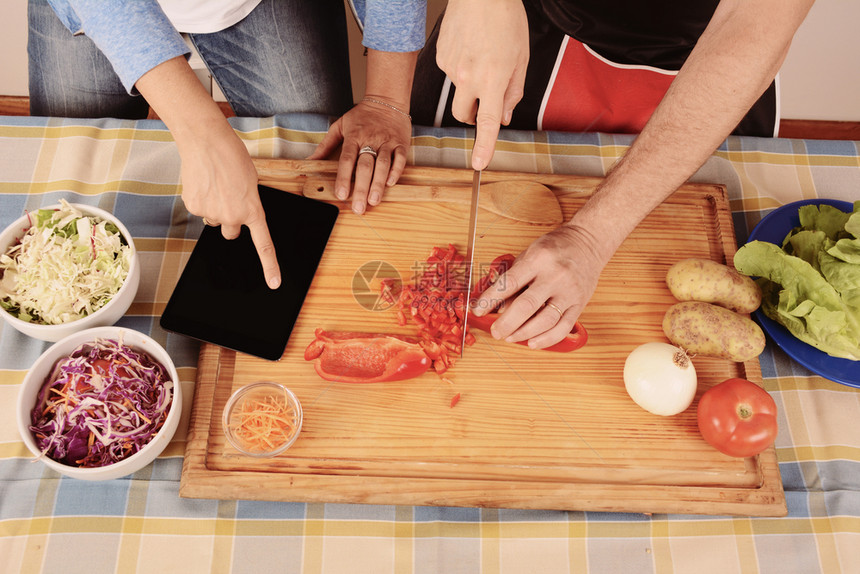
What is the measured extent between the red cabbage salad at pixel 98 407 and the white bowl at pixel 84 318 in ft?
0.19

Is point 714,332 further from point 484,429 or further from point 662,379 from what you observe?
point 484,429

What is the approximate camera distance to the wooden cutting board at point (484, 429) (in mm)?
1223

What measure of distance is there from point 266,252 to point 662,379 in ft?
3.15

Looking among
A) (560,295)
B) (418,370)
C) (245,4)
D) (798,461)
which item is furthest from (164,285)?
(798,461)

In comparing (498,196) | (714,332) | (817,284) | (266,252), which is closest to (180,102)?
(266,252)

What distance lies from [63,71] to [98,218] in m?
0.65

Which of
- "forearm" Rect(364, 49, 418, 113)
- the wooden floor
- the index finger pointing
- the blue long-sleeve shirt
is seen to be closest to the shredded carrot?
the index finger pointing

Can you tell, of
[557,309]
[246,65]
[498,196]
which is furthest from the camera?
[246,65]

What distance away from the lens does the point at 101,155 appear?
62.4 inches

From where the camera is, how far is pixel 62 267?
1.20m

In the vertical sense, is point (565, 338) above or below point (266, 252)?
below

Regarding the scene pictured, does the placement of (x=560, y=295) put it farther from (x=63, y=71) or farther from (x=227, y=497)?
(x=63, y=71)

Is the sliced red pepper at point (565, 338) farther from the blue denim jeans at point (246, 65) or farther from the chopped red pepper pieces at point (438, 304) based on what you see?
the blue denim jeans at point (246, 65)

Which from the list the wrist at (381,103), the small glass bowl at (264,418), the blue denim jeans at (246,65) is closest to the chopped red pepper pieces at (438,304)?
Result: the small glass bowl at (264,418)
